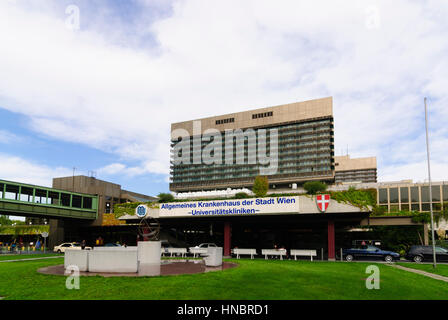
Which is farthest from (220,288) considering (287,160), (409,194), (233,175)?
(233,175)

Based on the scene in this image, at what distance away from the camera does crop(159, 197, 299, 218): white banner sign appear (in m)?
36.5

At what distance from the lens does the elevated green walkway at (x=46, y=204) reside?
4725 cm

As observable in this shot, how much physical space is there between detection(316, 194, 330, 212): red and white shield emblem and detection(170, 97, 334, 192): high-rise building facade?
3863 inches

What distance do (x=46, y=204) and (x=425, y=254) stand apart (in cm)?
4692

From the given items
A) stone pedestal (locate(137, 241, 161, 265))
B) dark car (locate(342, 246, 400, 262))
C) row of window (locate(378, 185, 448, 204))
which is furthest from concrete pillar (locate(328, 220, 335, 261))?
row of window (locate(378, 185, 448, 204))

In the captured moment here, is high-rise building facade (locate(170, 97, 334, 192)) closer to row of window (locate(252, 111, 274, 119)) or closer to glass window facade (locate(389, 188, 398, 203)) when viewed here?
row of window (locate(252, 111, 274, 119))

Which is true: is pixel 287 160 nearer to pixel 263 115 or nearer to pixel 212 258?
pixel 263 115

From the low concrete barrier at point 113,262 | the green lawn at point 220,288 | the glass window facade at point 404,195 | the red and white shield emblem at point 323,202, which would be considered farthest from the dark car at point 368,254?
the glass window facade at point 404,195

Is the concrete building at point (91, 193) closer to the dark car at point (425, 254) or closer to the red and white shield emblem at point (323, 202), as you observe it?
the red and white shield emblem at point (323, 202)

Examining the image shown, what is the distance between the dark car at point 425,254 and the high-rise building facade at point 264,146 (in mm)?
98150

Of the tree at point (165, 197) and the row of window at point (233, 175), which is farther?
the row of window at point (233, 175)
